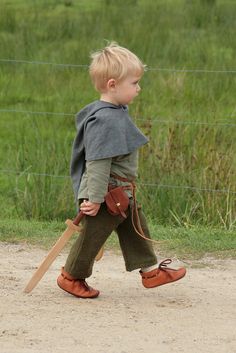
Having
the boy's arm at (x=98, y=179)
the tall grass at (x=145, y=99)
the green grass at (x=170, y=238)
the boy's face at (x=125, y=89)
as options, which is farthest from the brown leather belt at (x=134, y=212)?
the tall grass at (x=145, y=99)

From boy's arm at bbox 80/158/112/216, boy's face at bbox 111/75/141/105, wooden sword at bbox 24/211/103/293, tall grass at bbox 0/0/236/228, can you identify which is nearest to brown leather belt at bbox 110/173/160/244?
boy's arm at bbox 80/158/112/216

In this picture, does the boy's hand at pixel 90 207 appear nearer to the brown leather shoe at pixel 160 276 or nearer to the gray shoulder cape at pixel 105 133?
the gray shoulder cape at pixel 105 133

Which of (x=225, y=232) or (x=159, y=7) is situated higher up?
(x=159, y=7)

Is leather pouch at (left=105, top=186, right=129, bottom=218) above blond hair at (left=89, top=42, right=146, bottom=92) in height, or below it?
below

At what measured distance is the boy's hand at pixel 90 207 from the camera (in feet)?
18.6

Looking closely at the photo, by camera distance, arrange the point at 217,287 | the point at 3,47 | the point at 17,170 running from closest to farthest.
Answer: the point at 217,287, the point at 17,170, the point at 3,47

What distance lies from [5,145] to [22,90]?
5.04ft

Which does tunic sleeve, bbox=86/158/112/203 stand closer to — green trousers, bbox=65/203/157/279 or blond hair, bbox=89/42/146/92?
green trousers, bbox=65/203/157/279

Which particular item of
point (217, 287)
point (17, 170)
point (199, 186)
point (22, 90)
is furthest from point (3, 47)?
point (217, 287)

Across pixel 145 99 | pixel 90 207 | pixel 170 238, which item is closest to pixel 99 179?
pixel 90 207

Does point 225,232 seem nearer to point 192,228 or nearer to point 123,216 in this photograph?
point 192,228

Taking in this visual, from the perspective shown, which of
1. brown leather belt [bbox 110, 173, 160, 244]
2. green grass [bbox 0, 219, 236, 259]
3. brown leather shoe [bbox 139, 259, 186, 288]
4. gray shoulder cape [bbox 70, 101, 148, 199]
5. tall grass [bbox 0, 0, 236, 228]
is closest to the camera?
gray shoulder cape [bbox 70, 101, 148, 199]

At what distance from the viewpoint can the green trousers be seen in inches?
228

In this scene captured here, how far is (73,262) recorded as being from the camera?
5902mm
